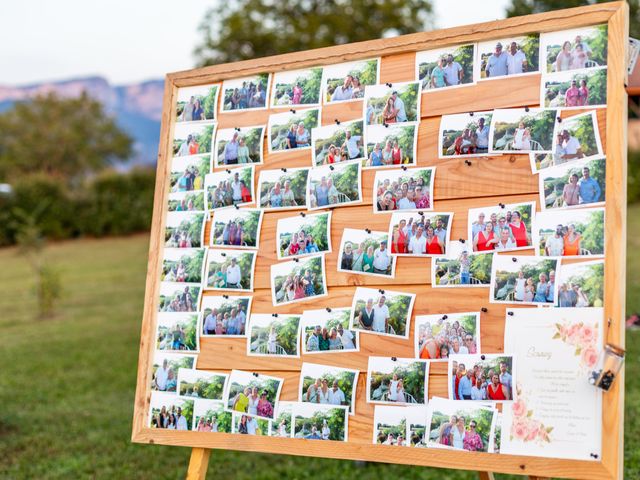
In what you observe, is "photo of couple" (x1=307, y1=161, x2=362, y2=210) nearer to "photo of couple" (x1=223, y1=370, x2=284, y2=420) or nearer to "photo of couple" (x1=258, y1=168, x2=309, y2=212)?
"photo of couple" (x1=258, y1=168, x2=309, y2=212)

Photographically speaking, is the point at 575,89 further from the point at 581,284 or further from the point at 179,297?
the point at 179,297

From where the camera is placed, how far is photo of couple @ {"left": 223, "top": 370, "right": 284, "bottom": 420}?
2525 millimetres

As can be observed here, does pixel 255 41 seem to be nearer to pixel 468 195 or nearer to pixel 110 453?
pixel 110 453

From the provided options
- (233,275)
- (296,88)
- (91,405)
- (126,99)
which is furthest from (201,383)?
(126,99)

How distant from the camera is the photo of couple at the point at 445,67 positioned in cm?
233

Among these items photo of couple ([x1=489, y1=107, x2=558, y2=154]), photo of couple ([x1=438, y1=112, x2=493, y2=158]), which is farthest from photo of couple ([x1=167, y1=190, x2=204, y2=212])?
photo of couple ([x1=489, y1=107, x2=558, y2=154])

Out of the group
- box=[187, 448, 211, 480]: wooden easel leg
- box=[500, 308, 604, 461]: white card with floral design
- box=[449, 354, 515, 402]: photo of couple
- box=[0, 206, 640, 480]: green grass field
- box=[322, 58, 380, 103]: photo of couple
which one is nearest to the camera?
box=[500, 308, 604, 461]: white card with floral design

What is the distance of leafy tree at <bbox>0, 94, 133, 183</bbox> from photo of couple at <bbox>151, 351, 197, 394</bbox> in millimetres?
45502

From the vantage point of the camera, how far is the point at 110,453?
5.05m

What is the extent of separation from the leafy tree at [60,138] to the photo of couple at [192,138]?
4535 cm

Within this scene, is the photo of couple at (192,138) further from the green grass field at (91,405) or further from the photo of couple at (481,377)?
the green grass field at (91,405)

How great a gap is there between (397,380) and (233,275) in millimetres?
697

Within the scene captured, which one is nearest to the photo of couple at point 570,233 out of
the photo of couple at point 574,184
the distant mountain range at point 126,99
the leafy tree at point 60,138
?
the photo of couple at point 574,184

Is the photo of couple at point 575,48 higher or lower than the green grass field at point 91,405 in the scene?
higher
